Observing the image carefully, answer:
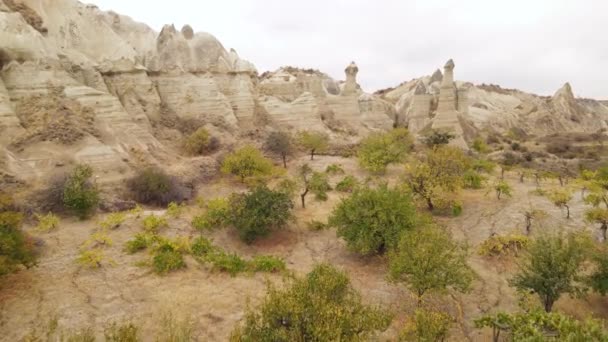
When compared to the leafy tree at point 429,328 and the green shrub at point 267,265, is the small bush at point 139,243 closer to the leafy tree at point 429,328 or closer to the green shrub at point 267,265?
the green shrub at point 267,265

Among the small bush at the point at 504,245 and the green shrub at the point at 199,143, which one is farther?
the green shrub at the point at 199,143

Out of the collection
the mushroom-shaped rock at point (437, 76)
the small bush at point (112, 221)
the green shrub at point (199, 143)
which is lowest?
the small bush at point (112, 221)

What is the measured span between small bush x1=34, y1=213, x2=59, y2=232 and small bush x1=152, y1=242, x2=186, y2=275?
542 centimetres

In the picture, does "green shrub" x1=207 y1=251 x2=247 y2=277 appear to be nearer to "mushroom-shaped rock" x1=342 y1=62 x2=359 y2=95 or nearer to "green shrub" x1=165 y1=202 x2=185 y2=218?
"green shrub" x1=165 y1=202 x2=185 y2=218

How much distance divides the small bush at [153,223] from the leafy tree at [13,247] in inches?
165

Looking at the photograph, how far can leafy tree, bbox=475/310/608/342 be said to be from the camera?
6.99 m

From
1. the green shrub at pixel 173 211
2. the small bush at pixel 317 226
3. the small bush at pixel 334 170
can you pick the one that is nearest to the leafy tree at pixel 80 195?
the green shrub at pixel 173 211

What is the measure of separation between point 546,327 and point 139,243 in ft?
43.8

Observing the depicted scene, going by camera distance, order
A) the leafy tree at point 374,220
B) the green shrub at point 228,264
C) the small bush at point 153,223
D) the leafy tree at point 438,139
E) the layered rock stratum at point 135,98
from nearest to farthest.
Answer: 1. the green shrub at point 228,264
2. the leafy tree at point 374,220
3. the small bush at point 153,223
4. the layered rock stratum at point 135,98
5. the leafy tree at point 438,139

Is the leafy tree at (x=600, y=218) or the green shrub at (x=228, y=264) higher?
the leafy tree at (x=600, y=218)

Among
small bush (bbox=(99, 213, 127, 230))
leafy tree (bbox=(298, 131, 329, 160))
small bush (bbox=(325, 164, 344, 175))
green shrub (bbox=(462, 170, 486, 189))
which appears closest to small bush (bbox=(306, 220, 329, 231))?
small bush (bbox=(99, 213, 127, 230))

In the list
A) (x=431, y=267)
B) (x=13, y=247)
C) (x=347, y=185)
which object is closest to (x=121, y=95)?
(x=347, y=185)

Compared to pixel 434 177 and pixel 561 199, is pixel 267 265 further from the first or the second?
pixel 561 199

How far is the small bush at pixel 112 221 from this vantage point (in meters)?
16.2
